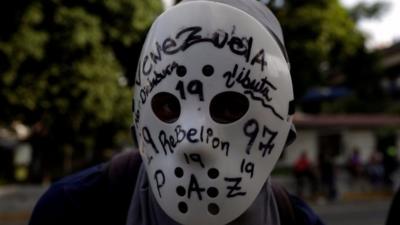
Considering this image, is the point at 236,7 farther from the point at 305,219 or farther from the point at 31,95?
the point at 31,95

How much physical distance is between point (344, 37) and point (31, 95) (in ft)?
41.5

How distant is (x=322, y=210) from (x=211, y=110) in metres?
12.0

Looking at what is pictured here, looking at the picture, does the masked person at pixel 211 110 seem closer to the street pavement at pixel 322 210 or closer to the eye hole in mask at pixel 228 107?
the eye hole in mask at pixel 228 107

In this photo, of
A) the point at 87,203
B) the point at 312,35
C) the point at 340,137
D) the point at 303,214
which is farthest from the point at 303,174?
the point at 87,203

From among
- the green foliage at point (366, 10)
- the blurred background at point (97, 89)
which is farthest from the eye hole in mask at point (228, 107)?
the green foliage at point (366, 10)

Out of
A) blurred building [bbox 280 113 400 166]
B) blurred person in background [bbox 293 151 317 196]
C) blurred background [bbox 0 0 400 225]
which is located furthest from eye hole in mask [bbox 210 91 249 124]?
blurred building [bbox 280 113 400 166]

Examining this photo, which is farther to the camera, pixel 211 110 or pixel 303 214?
pixel 303 214

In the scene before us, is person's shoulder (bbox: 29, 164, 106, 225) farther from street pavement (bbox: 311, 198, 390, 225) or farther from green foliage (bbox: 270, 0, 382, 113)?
green foliage (bbox: 270, 0, 382, 113)

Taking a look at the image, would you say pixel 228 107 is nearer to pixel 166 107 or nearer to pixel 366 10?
pixel 166 107

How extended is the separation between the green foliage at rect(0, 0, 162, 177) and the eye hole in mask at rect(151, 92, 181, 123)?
9573 millimetres

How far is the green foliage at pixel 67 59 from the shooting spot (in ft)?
34.2

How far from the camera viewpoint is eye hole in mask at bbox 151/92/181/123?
4.22 ft

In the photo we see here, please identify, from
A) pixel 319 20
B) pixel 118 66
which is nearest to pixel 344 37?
pixel 319 20

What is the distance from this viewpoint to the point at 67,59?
1133cm
